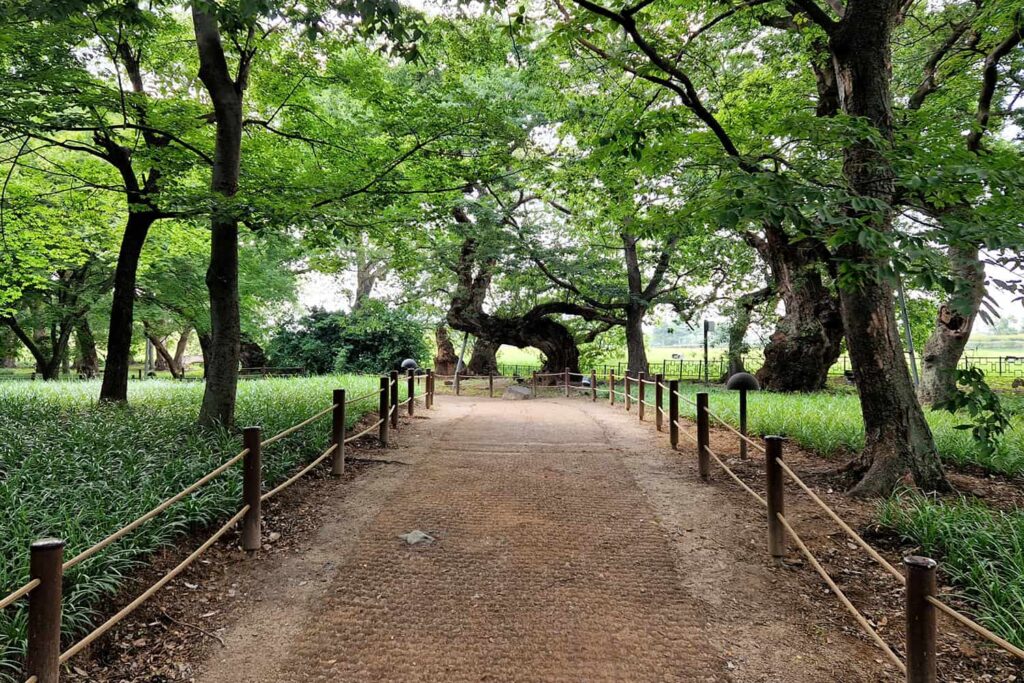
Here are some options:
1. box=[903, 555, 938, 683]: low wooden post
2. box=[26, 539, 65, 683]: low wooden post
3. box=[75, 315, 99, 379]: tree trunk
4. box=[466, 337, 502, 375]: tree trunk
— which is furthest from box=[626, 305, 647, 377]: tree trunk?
box=[75, 315, 99, 379]: tree trunk

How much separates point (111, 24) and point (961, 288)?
8825 millimetres

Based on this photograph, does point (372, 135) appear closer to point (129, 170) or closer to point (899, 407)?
point (129, 170)

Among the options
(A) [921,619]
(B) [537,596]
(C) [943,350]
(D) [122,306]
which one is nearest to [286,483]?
(B) [537,596]

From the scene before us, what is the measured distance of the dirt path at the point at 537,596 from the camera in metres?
3.14

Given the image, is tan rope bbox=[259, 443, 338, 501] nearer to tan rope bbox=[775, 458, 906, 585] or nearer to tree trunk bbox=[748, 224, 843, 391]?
tan rope bbox=[775, 458, 906, 585]

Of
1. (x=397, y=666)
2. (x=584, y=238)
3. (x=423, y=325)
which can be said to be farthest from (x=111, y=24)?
(x=423, y=325)

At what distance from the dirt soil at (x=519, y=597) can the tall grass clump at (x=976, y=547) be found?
0.23 metres

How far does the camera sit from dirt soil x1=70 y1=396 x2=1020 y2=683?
312 centimetres

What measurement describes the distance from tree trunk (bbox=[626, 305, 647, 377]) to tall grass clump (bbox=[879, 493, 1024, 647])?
1501cm

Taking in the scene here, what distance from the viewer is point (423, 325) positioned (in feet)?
81.9

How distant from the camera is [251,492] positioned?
4500 mm

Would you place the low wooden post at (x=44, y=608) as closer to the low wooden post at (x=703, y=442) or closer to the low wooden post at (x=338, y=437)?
the low wooden post at (x=338, y=437)

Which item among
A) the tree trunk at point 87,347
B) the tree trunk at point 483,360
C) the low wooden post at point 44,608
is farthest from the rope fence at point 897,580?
the tree trunk at point 87,347

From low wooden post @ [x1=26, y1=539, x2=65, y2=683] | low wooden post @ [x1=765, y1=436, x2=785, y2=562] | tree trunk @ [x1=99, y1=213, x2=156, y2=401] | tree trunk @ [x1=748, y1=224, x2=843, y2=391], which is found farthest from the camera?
tree trunk @ [x1=748, y1=224, x2=843, y2=391]
